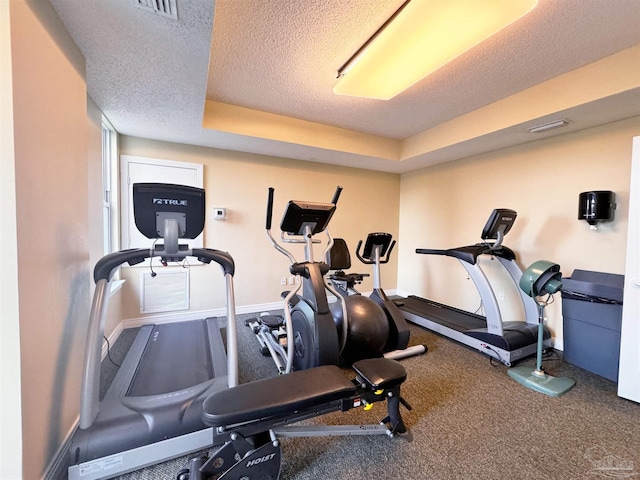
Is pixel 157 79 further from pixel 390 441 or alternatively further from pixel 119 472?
pixel 390 441

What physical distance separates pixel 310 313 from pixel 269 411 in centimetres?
103

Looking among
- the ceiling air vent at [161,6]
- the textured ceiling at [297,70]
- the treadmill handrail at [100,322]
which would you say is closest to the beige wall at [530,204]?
the textured ceiling at [297,70]

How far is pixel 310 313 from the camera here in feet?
7.25

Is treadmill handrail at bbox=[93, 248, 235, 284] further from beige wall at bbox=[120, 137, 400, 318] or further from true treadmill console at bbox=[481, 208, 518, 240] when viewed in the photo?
true treadmill console at bbox=[481, 208, 518, 240]

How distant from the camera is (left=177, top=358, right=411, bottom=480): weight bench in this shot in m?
1.19

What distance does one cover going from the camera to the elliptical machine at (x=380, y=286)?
2770 mm

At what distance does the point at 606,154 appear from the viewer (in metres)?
2.69

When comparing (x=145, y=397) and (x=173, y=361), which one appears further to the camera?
(x=173, y=361)

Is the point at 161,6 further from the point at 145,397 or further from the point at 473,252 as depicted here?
the point at 473,252

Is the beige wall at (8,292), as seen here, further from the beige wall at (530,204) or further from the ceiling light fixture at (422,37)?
the beige wall at (530,204)

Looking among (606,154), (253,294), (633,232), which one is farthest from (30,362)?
(606,154)

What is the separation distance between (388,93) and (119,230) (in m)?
3.64

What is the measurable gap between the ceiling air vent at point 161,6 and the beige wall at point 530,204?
3.94 m

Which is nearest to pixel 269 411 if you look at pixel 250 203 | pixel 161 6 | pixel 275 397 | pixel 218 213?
pixel 275 397
